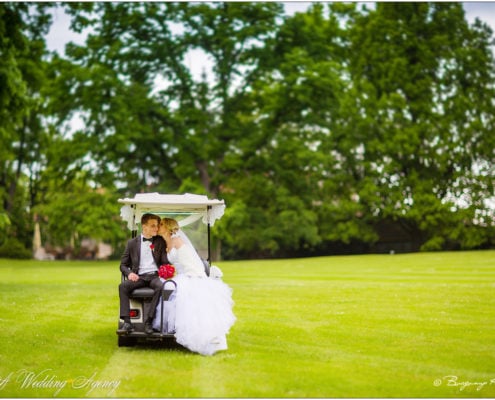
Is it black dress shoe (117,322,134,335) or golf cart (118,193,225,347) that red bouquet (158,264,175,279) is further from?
black dress shoe (117,322,134,335)

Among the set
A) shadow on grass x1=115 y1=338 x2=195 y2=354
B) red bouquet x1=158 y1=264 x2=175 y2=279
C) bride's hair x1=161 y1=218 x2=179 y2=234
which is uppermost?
bride's hair x1=161 y1=218 x2=179 y2=234

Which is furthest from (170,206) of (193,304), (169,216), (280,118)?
(280,118)

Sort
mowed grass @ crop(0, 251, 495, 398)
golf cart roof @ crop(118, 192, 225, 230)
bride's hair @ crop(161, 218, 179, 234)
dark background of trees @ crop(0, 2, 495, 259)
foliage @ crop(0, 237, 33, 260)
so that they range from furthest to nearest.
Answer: foliage @ crop(0, 237, 33, 260)
dark background of trees @ crop(0, 2, 495, 259)
golf cart roof @ crop(118, 192, 225, 230)
bride's hair @ crop(161, 218, 179, 234)
mowed grass @ crop(0, 251, 495, 398)

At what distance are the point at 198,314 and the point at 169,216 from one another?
2.60 m

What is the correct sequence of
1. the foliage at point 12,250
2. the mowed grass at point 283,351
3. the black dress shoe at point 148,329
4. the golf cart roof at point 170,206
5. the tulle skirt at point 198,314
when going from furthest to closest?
1. the foliage at point 12,250
2. the golf cart roof at point 170,206
3. the black dress shoe at point 148,329
4. the tulle skirt at point 198,314
5. the mowed grass at point 283,351

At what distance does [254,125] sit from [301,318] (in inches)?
1292

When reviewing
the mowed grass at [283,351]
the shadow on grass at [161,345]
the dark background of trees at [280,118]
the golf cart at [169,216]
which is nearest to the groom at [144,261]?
the golf cart at [169,216]

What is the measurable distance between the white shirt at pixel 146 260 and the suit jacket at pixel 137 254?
0.18 ft

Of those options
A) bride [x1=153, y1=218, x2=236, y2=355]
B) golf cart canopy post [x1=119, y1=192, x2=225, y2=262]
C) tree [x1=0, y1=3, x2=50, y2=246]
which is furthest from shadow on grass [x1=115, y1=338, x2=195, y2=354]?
tree [x1=0, y1=3, x2=50, y2=246]

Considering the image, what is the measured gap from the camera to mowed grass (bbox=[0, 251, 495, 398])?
7352mm

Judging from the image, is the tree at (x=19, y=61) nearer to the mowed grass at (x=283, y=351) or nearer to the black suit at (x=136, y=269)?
the mowed grass at (x=283, y=351)

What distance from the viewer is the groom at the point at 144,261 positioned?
10.1 metres

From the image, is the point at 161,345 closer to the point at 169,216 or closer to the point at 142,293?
the point at 142,293

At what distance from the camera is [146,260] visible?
34.8ft
